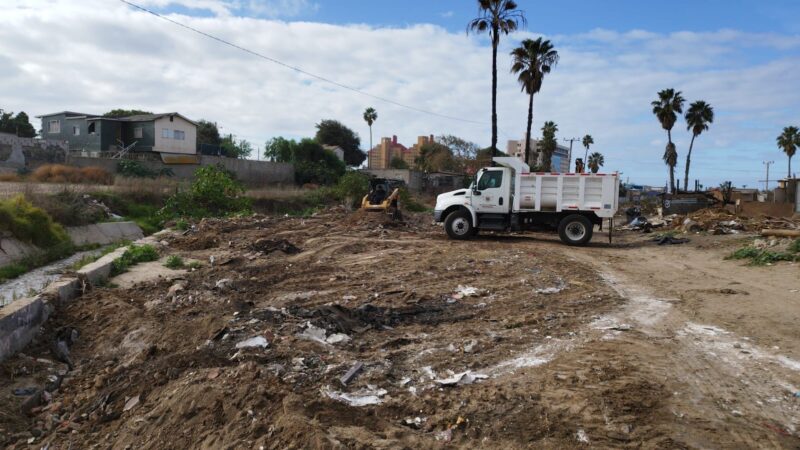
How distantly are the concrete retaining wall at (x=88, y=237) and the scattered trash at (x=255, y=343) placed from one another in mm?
9074

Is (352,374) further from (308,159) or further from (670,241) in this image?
(308,159)

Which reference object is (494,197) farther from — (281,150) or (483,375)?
(281,150)

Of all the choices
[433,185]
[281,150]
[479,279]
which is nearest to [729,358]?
[479,279]

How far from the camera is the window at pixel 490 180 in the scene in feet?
53.9

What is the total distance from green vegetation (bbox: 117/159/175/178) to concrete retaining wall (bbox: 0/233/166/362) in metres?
24.3

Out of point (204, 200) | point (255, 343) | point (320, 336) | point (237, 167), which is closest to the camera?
point (255, 343)

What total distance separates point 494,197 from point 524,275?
6.55m

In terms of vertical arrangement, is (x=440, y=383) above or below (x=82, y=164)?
below

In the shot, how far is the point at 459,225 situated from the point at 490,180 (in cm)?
164

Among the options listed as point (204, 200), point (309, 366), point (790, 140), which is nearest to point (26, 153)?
point (204, 200)

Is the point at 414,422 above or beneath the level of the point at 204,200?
beneath

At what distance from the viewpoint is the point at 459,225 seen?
16.9 meters

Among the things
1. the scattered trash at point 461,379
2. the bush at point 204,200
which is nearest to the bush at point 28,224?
the bush at point 204,200

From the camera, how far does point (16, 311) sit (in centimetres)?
609
